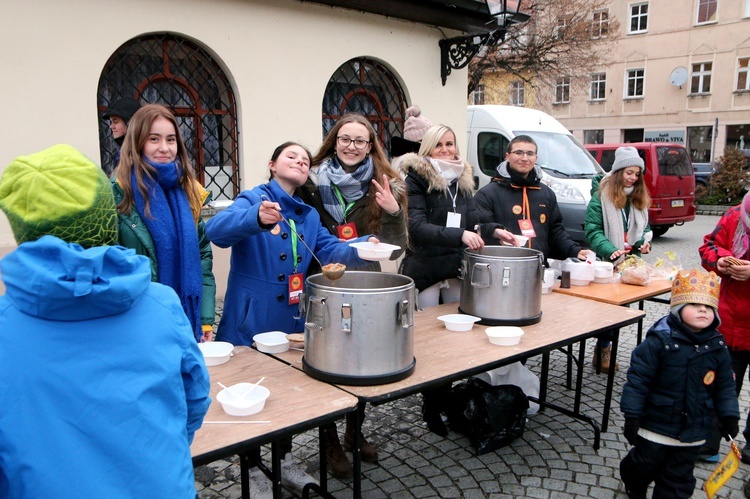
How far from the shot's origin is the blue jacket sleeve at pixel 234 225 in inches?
90.3

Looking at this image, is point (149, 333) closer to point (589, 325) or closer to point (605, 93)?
point (589, 325)

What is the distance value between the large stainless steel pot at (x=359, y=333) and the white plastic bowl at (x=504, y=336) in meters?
0.57

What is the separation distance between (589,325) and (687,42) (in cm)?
2694

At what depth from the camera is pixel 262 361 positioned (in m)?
2.35

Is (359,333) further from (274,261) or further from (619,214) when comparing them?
(619,214)

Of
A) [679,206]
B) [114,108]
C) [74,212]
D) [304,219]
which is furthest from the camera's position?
[679,206]

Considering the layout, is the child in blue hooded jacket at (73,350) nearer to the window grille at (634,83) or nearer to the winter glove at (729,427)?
the winter glove at (729,427)

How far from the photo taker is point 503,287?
9.06 feet

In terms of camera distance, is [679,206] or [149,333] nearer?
[149,333]

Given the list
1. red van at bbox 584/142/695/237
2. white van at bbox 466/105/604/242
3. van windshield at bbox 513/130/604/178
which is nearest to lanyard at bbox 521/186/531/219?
white van at bbox 466/105/604/242

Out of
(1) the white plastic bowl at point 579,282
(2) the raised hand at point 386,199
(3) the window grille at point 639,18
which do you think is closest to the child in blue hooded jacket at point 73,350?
(2) the raised hand at point 386,199

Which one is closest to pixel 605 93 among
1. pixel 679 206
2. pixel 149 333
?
pixel 679 206

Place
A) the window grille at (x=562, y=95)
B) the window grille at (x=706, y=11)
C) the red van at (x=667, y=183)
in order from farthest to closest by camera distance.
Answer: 1. the window grille at (x=562, y=95)
2. the window grille at (x=706, y=11)
3. the red van at (x=667, y=183)

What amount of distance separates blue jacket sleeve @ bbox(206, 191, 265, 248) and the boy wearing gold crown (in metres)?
1.82
